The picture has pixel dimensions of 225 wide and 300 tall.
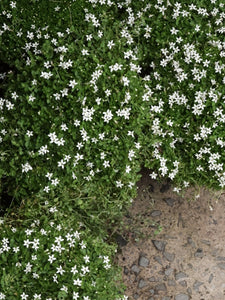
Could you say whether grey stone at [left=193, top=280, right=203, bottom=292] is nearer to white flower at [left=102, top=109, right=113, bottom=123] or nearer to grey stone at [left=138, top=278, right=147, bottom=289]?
grey stone at [left=138, top=278, right=147, bottom=289]

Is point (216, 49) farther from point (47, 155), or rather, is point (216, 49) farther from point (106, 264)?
point (106, 264)

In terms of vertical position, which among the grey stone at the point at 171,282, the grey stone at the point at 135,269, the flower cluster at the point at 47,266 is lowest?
the flower cluster at the point at 47,266

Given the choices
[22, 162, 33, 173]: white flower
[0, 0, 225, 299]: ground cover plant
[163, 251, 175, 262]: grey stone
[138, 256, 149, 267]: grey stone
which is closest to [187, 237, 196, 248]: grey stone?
[163, 251, 175, 262]: grey stone

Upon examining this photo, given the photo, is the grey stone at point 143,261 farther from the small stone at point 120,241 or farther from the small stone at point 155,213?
the small stone at point 155,213

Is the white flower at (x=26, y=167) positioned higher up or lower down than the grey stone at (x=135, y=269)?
higher up

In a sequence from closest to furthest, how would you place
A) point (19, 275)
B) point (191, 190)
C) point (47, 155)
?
point (19, 275), point (47, 155), point (191, 190)

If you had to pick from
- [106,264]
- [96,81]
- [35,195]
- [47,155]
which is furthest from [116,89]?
[106,264]

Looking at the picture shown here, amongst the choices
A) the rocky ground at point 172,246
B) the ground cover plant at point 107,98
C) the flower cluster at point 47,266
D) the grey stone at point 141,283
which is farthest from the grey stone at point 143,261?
the flower cluster at point 47,266
